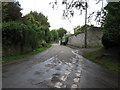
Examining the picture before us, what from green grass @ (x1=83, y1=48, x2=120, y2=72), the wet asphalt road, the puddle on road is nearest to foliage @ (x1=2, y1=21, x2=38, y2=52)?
the wet asphalt road

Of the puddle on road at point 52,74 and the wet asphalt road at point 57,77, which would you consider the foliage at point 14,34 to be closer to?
the wet asphalt road at point 57,77

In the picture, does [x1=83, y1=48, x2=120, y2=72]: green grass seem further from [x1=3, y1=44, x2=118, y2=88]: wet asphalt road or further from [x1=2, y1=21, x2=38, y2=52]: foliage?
[x1=2, y1=21, x2=38, y2=52]: foliage

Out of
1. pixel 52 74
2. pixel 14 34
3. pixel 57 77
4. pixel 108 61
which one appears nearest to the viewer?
pixel 57 77

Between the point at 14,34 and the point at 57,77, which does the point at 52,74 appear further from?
the point at 14,34

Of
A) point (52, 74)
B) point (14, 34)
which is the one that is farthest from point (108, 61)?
point (14, 34)

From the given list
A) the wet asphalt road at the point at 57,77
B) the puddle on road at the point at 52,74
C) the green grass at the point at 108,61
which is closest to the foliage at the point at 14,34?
the wet asphalt road at the point at 57,77

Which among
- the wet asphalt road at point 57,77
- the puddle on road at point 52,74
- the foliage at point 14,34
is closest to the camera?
the wet asphalt road at point 57,77

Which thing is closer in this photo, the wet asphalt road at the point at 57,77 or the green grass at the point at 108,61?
the wet asphalt road at the point at 57,77

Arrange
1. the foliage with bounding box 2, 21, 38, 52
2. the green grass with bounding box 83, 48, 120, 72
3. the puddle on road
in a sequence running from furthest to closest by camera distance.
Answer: the foliage with bounding box 2, 21, 38, 52
the green grass with bounding box 83, 48, 120, 72
the puddle on road

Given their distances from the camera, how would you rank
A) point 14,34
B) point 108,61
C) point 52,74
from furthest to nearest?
point 14,34 → point 108,61 → point 52,74

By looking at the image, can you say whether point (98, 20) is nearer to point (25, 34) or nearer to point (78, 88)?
point (78, 88)

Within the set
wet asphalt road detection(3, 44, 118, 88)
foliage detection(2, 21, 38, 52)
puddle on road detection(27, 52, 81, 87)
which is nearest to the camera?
wet asphalt road detection(3, 44, 118, 88)

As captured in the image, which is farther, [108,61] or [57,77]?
[108,61]

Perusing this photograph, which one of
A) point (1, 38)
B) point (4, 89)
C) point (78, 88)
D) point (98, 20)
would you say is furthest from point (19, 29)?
point (78, 88)
